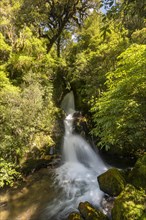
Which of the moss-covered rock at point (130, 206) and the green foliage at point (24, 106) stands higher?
the green foliage at point (24, 106)

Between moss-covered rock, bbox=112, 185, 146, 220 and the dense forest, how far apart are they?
1525mm

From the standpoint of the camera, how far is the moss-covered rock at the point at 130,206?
5297 mm

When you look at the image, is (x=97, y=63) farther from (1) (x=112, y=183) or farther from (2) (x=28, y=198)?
(2) (x=28, y=198)

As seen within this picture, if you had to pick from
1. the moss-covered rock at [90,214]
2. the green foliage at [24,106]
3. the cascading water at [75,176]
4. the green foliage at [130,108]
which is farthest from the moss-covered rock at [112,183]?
the green foliage at [24,106]

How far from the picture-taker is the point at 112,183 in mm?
7309

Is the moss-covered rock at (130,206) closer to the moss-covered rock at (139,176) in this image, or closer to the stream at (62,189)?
→ the moss-covered rock at (139,176)

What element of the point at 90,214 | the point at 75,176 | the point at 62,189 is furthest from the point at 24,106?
the point at 90,214

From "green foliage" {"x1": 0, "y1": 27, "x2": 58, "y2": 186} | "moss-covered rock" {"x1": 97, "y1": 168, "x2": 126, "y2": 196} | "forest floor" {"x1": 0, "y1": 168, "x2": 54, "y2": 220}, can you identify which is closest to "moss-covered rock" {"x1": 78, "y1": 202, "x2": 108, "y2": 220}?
"moss-covered rock" {"x1": 97, "y1": 168, "x2": 126, "y2": 196}

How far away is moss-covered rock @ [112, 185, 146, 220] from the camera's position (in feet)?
17.4

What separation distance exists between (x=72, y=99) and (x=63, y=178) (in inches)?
338

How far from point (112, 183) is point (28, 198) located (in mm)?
3128

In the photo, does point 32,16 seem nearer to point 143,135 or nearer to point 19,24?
point 19,24

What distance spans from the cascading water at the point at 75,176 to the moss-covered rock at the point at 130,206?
1.53 metres

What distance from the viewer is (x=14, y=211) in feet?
22.7
